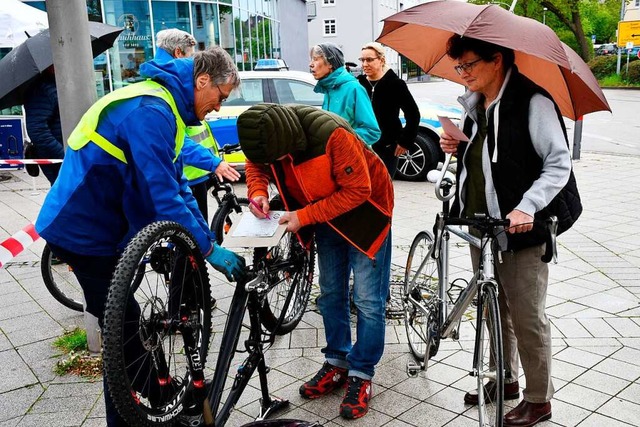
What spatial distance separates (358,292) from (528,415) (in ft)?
3.47

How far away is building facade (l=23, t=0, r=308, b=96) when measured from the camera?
56.3 ft

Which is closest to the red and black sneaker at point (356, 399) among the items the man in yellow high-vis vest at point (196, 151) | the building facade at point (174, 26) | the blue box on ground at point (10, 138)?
the man in yellow high-vis vest at point (196, 151)

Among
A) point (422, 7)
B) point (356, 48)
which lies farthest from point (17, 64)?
point (356, 48)

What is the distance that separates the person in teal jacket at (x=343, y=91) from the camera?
4637 millimetres

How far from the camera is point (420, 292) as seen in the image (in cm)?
400

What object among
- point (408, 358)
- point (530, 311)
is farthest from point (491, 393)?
point (408, 358)

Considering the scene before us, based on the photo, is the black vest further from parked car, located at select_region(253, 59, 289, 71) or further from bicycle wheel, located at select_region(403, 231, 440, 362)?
parked car, located at select_region(253, 59, 289, 71)

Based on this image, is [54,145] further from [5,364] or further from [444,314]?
[444,314]

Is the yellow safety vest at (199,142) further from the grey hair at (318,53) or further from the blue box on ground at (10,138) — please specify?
the blue box on ground at (10,138)

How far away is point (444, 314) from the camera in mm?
3514

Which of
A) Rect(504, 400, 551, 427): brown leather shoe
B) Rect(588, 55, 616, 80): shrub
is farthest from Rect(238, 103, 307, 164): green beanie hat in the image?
Rect(588, 55, 616, 80): shrub

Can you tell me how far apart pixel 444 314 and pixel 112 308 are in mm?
1990

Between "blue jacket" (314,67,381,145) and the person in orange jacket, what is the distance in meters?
1.33

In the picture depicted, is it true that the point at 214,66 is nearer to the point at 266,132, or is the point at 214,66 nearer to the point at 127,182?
the point at 266,132
